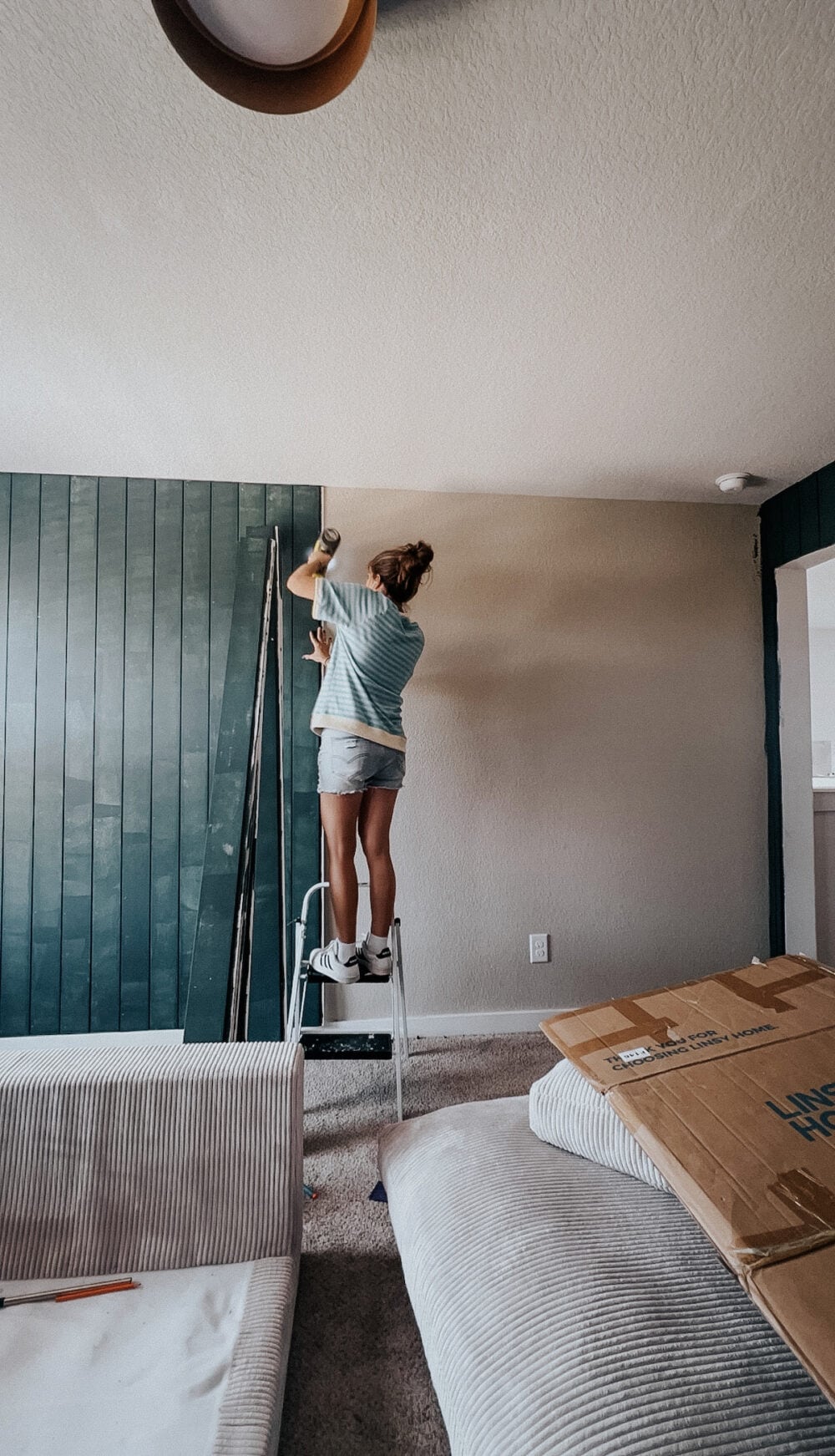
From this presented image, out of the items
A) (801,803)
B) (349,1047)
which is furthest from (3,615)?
(801,803)

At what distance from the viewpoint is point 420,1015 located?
2670 mm

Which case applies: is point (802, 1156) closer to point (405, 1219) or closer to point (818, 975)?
point (818, 975)

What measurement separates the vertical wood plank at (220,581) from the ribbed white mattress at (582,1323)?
1958 mm

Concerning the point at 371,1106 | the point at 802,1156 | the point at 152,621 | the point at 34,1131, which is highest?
the point at 152,621

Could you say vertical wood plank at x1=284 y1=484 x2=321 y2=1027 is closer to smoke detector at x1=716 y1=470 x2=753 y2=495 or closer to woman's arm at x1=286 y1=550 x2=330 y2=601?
woman's arm at x1=286 y1=550 x2=330 y2=601

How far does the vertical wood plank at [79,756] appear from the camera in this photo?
8.21 feet

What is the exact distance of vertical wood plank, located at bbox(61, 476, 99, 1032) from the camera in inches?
98.5

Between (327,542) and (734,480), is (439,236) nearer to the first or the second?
(327,542)

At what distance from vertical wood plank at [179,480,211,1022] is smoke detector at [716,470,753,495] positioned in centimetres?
214

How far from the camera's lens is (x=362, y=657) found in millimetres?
2027

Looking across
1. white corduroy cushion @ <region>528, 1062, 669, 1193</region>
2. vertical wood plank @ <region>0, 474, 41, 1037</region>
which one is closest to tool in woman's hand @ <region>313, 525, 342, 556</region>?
vertical wood plank @ <region>0, 474, 41, 1037</region>

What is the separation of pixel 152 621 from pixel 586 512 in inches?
76.1

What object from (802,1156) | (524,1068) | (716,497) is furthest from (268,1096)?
(716,497)

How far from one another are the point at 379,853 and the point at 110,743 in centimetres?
126
